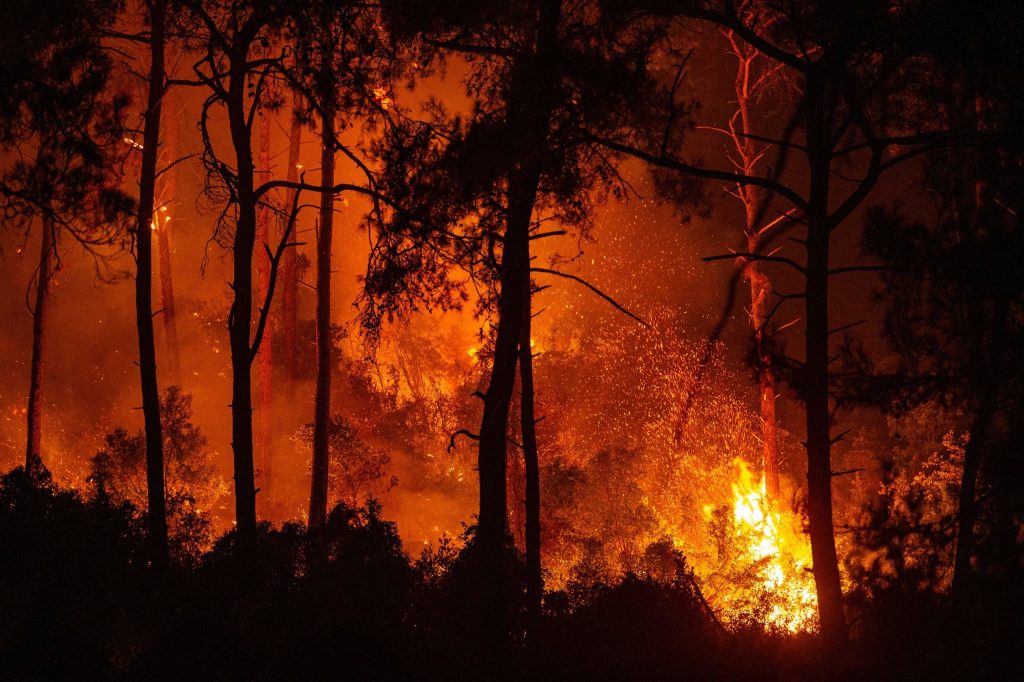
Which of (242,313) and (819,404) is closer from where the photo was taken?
(819,404)

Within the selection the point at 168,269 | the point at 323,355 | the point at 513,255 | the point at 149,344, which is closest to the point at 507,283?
the point at 513,255

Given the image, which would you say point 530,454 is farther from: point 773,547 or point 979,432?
point 773,547

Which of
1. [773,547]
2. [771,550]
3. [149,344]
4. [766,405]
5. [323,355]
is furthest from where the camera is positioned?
[766,405]

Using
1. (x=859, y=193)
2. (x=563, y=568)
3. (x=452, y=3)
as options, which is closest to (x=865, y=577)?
(x=859, y=193)

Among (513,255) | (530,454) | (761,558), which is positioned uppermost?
(513,255)

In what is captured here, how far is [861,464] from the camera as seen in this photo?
29031mm

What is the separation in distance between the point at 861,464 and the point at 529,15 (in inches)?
949

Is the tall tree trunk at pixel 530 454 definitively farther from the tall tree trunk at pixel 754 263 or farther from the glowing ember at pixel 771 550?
the tall tree trunk at pixel 754 263

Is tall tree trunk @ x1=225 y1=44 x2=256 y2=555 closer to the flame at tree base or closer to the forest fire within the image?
the forest fire

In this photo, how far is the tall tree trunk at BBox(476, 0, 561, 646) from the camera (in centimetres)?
826

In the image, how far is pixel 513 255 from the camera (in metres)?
8.63

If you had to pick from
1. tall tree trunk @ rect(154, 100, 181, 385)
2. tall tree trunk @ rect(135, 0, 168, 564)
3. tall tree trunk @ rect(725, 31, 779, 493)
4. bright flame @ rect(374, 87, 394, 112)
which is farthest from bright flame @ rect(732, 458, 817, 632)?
tall tree trunk @ rect(154, 100, 181, 385)

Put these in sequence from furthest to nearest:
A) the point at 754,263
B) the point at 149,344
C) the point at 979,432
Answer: the point at 754,263
the point at 149,344
the point at 979,432

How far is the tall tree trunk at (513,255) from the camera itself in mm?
8258
